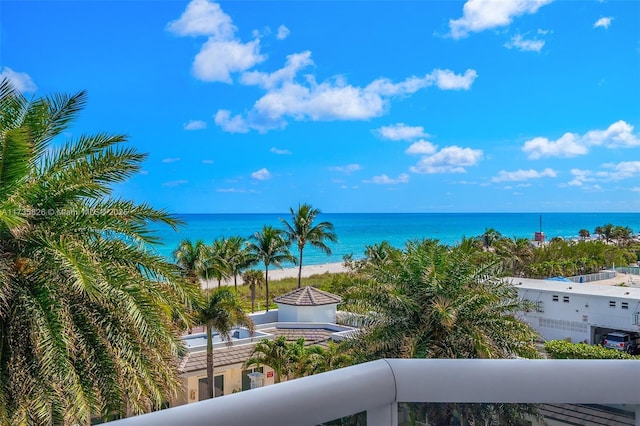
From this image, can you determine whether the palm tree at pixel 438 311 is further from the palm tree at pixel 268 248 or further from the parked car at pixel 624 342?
the palm tree at pixel 268 248

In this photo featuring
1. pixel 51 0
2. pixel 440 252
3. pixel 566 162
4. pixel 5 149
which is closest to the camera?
pixel 5 149

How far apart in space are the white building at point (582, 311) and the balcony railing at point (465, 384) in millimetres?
21229

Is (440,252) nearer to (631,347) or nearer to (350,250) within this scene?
(631,347)

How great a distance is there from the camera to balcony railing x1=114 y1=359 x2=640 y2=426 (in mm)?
1312

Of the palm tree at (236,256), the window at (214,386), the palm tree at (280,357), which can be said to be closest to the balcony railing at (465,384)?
the palm tree at (280,357)

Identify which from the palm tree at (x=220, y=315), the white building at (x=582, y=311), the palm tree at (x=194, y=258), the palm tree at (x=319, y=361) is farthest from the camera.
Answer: the palm tree at (x=194, y=258)

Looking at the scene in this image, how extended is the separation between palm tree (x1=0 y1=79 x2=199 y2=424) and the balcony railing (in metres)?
4.84

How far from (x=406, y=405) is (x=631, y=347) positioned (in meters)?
24.4

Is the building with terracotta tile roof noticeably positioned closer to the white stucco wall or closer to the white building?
the white stucco wall

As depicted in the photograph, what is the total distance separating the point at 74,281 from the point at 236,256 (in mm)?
25073

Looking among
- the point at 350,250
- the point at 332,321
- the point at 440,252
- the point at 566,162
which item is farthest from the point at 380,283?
the point at 566,162

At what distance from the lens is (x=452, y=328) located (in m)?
10.2

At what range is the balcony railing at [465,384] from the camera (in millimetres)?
1312

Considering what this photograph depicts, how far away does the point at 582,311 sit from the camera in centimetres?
2291
